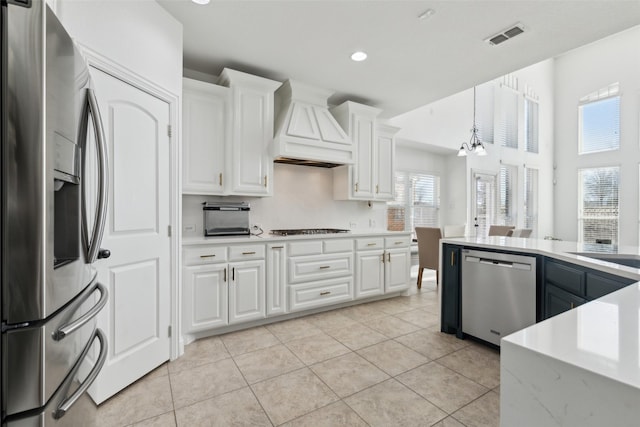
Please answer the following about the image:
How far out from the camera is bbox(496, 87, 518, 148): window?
6764 millimetres

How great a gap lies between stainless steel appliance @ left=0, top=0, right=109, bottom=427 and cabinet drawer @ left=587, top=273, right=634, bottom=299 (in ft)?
7.97

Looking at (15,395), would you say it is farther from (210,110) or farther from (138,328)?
(210,110)

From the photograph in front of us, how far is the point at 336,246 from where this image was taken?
11.5 feet

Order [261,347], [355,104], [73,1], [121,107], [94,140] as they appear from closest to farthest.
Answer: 1. [94,140]
2. [73,1]
3. [121,107]
4. [261,347]
5. [355,104]

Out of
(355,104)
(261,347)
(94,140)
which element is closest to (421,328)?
(261,347)

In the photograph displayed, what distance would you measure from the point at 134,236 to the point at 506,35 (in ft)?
11.1

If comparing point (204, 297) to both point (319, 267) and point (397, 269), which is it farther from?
point (397, 269)

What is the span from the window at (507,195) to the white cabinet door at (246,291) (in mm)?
5925

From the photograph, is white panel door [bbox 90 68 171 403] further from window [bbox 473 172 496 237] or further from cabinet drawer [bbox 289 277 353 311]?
window [bbox 473 172 496 237]

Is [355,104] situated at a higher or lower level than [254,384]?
higher

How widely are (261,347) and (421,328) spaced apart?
62.9 inches

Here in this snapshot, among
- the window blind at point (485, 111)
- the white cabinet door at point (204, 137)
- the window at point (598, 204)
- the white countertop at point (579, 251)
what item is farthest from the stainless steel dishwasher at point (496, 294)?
the window at point (598, 204)

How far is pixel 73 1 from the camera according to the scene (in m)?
1.64

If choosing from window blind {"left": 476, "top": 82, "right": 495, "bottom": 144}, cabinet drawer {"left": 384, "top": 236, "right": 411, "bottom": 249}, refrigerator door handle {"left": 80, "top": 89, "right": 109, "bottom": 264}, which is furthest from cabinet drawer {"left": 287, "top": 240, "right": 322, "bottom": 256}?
window blind {"left": 476, "top": 82, "right": 495, "bottom": 144}
